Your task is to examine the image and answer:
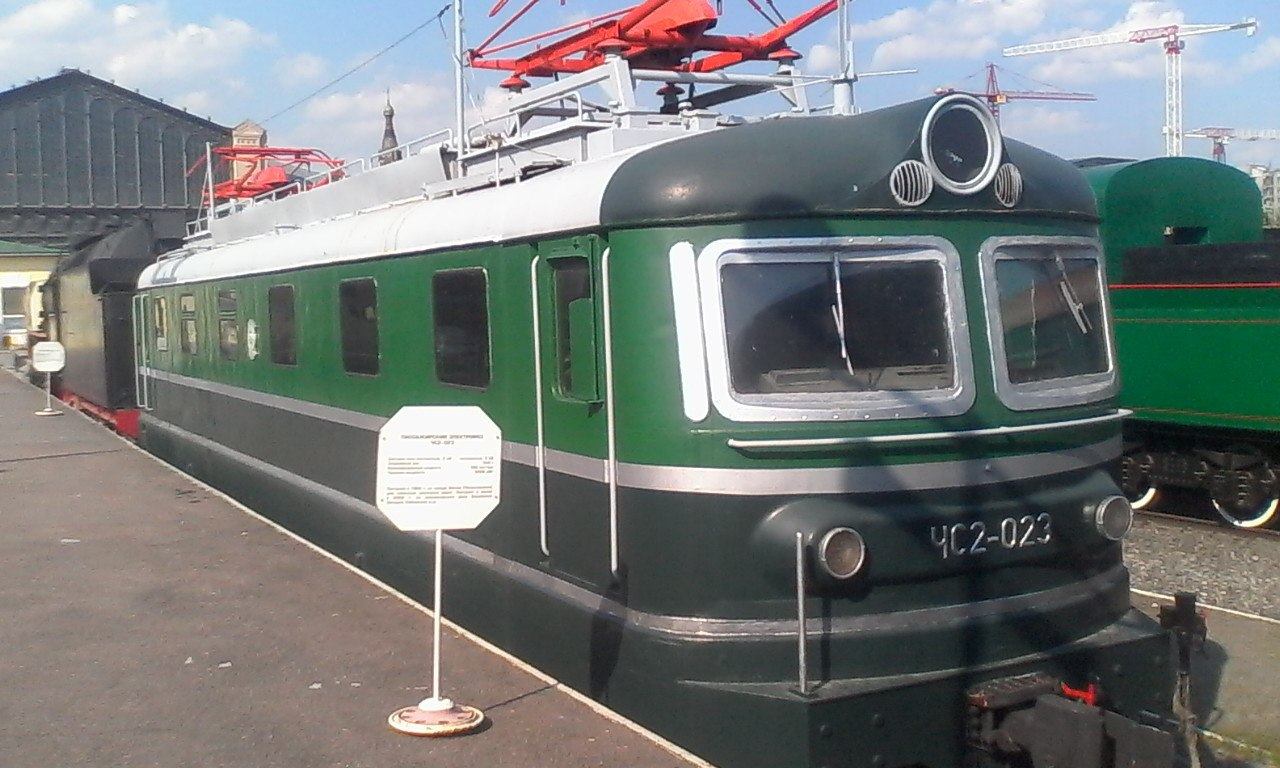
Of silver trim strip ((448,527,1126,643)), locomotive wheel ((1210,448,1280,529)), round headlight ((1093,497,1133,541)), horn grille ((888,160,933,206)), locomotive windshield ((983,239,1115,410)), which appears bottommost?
locomotive wheel ((1210,448,1280,529))

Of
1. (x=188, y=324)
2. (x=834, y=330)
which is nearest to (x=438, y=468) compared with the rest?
(x=834, y=330)

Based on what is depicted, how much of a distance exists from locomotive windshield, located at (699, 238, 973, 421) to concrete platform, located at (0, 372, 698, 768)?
1517mm

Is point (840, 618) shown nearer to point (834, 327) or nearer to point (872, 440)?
point (872, 440)

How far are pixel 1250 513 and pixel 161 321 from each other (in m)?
11.8

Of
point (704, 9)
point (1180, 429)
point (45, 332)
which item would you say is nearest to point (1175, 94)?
point (45, 332)

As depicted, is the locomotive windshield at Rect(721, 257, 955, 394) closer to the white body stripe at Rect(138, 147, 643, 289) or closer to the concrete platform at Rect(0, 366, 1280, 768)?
the white body stripe at Rect(138, 147, 643, 289)

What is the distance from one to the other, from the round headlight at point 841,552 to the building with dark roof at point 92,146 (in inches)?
1591

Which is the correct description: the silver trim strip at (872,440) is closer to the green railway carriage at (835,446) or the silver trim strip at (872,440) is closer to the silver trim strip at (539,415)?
the green railway carriage at (835,446)

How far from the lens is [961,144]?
550cm

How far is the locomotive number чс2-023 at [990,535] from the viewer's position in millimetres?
5324

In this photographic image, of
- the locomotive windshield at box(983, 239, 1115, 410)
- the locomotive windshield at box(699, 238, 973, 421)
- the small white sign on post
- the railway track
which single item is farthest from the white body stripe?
the small white sign on post

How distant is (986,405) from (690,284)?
1304 millimetres

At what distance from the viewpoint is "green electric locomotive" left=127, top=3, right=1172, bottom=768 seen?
5.17 metres

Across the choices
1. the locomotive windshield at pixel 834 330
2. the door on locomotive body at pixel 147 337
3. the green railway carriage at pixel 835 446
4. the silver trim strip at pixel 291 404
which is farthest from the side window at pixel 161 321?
the locomotive windshield at pixel 834 330
